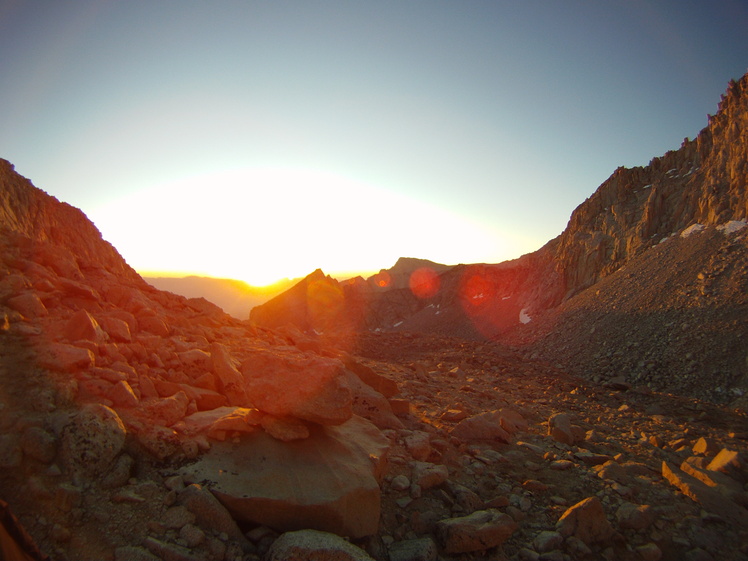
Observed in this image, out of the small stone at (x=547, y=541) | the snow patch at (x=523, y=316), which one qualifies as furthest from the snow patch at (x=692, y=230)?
the small stone at (x=547, y=541)

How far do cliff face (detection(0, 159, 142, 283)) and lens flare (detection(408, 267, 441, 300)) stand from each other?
37.3m

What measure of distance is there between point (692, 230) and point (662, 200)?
13.6ft

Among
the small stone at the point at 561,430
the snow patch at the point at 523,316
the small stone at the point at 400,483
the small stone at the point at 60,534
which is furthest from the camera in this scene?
the snow patch at the point at 523,316

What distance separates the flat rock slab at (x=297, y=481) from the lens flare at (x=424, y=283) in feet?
141

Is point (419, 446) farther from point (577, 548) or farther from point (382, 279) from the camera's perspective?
point (382, 279)

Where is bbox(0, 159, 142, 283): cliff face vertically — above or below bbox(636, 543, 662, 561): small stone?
above

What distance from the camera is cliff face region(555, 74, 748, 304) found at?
20828 mm

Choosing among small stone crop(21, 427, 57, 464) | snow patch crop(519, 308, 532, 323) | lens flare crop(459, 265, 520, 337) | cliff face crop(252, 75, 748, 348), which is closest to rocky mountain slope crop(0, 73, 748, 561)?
small stone crop(21, 427, 57, 464)

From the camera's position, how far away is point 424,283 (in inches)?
1937

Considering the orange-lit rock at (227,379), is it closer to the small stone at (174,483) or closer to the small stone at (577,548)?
the small stone at (174,483)

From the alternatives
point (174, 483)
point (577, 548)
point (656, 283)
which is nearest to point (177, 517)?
point (174, 483)

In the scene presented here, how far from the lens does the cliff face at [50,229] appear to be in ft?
24.2

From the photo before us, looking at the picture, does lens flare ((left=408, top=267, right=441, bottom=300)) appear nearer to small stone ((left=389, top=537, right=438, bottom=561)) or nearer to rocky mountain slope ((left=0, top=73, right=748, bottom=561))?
rocky mountain slope ((left=0, top=73, right=748, bottom=561))

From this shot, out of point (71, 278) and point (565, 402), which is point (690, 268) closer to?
point (565, 402)
